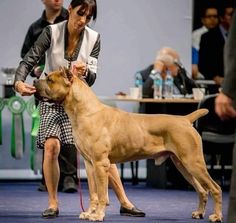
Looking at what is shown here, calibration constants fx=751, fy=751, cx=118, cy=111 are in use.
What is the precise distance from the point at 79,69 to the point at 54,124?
1.59ft

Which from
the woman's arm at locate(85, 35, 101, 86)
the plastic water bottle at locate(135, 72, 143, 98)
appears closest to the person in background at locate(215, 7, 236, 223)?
the woman's arm at locate(85, 35, 101, 86)

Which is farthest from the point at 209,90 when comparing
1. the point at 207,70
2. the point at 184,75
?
the point at 184,75

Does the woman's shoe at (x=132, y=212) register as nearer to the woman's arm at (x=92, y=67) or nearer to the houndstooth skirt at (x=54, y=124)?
the houndstooth skirt at (x=54, y=124)

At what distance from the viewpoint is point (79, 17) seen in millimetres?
5156

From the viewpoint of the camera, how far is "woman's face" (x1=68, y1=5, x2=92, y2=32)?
5.12 m

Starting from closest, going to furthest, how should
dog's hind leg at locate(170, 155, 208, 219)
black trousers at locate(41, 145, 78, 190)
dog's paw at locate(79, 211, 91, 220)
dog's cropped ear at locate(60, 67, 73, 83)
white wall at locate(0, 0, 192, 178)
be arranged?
dog's cropped ear at locate(60, 67, 73, 83) → dog's paw at locate(79, 211, 91, 220) → dog's hind leg at locate(170, 155, 208, 219) → black trousers at locate(41, 145, 78, 190) → white wall at locate(0, 0, 192, 178)

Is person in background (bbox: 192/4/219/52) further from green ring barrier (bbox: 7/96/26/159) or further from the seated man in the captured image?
green ring barrier (bbox: 7/96/26/159)

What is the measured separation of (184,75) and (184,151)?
11.9ft

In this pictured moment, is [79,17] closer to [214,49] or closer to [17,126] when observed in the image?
[17,126]

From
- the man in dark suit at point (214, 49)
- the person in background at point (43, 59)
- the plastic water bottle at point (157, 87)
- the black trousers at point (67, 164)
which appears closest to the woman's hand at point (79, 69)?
the person in background at point (43, 59)

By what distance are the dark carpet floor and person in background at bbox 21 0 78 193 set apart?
21cm

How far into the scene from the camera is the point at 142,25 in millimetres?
9555

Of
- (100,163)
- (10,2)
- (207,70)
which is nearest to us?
(100,163)

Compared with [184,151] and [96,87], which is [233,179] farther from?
[96,87]
